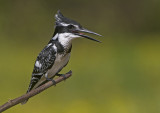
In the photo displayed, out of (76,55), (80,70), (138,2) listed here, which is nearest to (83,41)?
(76,55)

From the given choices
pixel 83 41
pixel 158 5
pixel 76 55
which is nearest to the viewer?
pixel 76 55

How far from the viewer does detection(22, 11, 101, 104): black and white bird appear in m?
1.62

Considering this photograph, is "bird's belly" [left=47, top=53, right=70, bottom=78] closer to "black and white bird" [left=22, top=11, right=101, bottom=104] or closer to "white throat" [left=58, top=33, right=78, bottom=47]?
"black and white bird" [left=22, top=11, right=101, bottom=104]

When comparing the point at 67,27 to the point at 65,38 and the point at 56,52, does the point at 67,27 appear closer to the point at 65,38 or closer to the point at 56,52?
the point at 65,38

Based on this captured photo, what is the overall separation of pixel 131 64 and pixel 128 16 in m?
1.08

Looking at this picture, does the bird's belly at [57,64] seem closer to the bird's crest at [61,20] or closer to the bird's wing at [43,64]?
the bird's wing at [43,64]

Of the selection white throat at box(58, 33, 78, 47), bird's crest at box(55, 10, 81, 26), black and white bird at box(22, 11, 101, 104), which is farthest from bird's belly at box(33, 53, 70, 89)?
bird's crest at box(55, 10, 81, 26)

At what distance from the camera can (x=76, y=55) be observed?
3.93 metres

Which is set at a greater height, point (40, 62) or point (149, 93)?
point (40, 62)

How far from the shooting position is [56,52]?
5.95 feet

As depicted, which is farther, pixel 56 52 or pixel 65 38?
pixel 56 52

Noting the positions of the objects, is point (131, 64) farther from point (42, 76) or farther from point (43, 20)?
point (42, 76)

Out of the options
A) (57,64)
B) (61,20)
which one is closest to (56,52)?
(57,64)

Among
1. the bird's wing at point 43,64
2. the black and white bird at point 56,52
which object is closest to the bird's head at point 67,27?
the black and white bird at point 56,52
